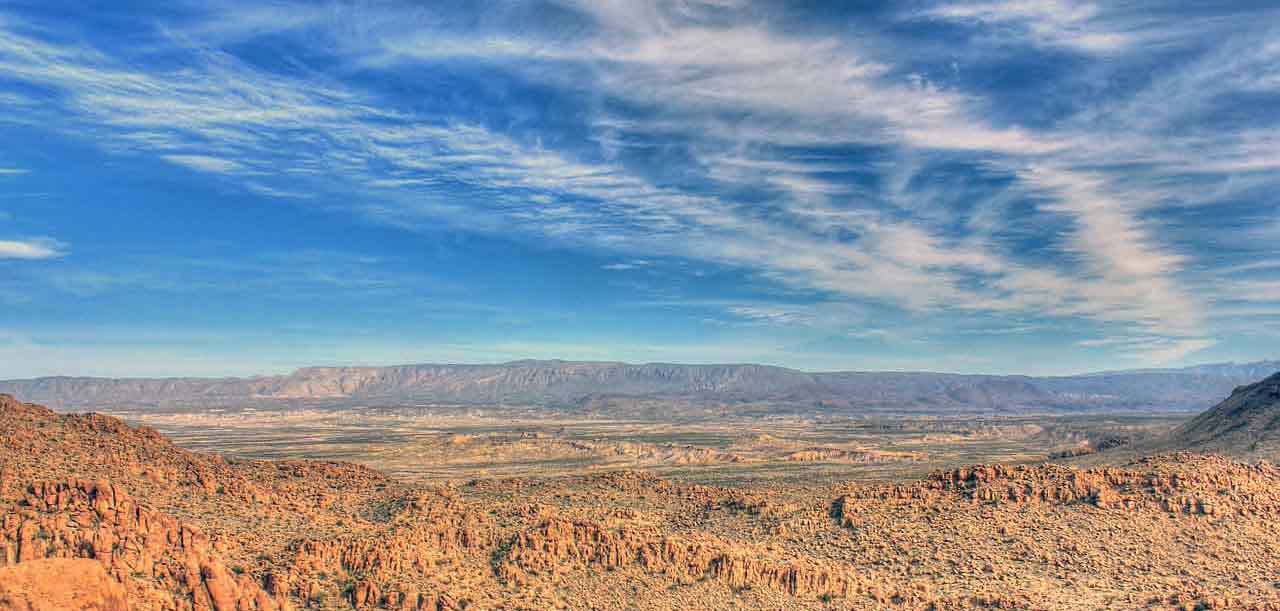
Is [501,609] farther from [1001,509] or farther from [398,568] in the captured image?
[1001,509]

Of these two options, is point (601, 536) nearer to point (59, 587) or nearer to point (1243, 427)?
point (59, 587)

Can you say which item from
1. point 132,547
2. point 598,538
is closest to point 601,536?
point 598,538

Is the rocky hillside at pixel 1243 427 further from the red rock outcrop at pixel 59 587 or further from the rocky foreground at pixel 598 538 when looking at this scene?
the red rock outcrop at pixel 59 587

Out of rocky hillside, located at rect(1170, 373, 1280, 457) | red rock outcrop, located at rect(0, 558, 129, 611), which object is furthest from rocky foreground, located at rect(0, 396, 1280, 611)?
rocky hillside, located at rect(1170, 373, 1280, 457)

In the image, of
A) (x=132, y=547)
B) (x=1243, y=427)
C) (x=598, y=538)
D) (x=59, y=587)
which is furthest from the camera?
(x=1243, y=427)

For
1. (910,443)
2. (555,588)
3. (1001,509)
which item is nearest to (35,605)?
(555,588)

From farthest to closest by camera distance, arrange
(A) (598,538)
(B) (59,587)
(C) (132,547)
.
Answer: (A) (598,538), (C) (132,547), (B) (59,587)
